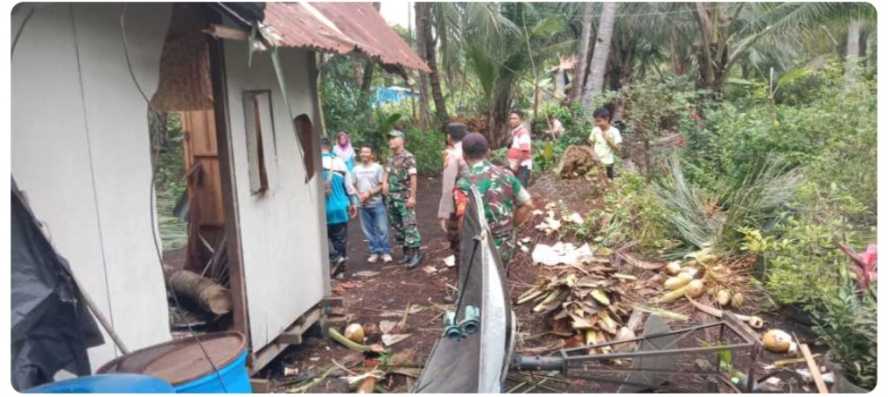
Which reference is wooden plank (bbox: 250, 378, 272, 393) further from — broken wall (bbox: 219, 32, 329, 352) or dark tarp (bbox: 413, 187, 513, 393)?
dark tarp (bbox: 413, 187, 513, 393)

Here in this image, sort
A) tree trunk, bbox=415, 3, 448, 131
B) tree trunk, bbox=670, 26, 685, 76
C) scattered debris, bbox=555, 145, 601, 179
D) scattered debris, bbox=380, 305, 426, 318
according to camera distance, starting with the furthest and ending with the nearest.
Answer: tree trunk, bbox=670, 26, 685, 76 → tree trunk, bbox=415, 3, 448, 131 → scattered debris, bbox=555, 145, 601, 179 → scattered debris, bbox=380, 305, 426, 318

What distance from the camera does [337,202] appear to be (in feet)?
23.2

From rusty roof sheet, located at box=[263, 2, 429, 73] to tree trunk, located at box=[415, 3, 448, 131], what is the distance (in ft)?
27.9

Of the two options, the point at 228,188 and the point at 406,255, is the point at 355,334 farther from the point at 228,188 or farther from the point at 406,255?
the point at 406,255

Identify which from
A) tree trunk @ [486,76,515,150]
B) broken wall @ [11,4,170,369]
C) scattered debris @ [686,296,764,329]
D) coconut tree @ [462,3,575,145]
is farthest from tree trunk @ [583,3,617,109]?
broken wall @ [11,4,170,369]

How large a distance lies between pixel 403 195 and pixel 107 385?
5147mm

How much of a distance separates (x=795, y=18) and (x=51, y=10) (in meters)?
13.3

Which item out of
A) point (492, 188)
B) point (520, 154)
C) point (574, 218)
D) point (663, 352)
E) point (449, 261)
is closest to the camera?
point (663, 352)

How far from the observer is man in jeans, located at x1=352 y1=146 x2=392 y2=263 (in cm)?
739

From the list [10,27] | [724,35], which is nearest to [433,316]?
[10,27]

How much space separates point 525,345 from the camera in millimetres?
5113

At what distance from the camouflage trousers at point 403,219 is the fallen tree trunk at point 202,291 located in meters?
2.83

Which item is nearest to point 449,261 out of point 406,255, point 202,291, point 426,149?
point 406,255

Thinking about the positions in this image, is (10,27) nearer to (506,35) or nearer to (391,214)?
(391,214)
